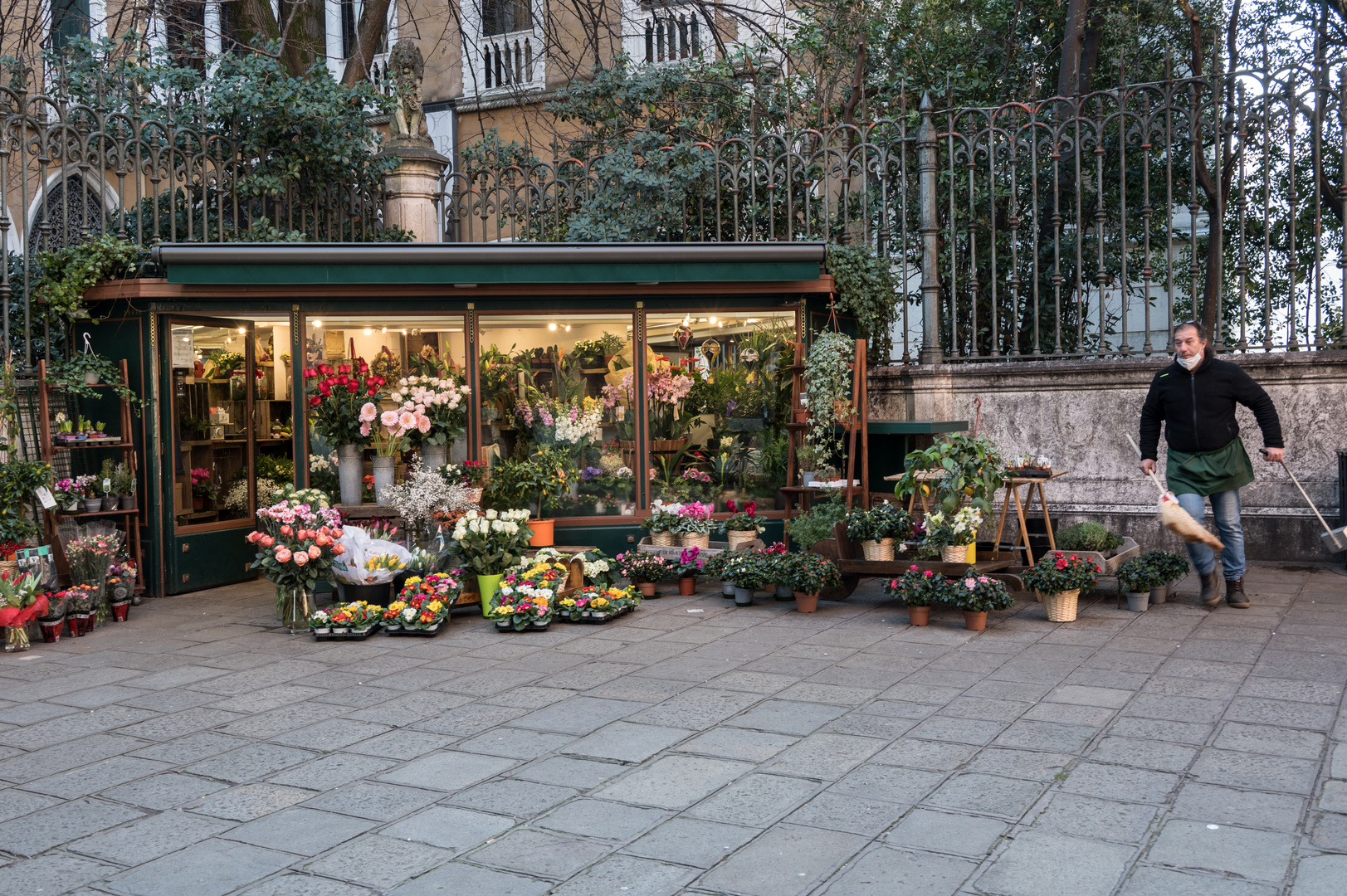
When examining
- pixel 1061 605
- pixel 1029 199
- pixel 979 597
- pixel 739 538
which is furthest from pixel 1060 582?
pixel 1029 199

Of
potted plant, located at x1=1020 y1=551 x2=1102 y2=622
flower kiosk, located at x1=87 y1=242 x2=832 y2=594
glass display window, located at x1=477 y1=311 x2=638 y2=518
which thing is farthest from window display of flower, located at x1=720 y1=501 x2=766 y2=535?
potted plant, located at x1=1020 y1=551 x2=1102 y2=622

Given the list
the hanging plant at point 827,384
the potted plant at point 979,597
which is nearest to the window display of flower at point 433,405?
the hanging plant at point 827,384

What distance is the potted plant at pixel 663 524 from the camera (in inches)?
373

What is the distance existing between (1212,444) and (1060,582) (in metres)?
1.54

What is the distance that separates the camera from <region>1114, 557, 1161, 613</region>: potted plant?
7738 mm

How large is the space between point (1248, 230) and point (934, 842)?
14.2m

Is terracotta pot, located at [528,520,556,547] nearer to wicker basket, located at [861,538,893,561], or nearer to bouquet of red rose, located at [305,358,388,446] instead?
bouquet of red rose, located at [305,358,388,446]

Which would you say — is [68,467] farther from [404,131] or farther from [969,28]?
[969,28]

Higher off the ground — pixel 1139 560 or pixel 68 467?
pixel 68 467

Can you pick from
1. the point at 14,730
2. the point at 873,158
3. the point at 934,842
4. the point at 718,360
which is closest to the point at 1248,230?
the point at 873,158

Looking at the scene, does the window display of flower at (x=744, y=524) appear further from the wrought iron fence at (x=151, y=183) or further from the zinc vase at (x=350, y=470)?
the wrought iron fence at (x=151, y=183)

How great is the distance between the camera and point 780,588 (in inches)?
332

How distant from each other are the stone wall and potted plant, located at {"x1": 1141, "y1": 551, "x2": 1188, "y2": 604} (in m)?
1.97

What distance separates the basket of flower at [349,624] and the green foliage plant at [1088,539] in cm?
495
